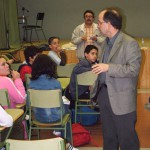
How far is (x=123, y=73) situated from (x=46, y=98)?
973mm

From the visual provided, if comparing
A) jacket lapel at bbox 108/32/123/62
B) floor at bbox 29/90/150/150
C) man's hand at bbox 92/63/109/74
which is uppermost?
jacket lapel at bbox 108/32/123/62

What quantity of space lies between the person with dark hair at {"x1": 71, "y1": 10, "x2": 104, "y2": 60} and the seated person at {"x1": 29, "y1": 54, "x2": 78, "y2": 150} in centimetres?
239

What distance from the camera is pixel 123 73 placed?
2.51m

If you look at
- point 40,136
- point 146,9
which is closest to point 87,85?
point 40,136

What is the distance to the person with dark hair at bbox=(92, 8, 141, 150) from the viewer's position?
2520 mm

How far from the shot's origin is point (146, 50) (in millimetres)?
6465

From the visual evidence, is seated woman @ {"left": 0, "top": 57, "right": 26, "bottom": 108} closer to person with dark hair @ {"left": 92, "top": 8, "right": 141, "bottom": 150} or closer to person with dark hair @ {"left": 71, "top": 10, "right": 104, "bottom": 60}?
person with dark hair @ {"left": 92, "top": 8, "right": 141, "bottom": 150}

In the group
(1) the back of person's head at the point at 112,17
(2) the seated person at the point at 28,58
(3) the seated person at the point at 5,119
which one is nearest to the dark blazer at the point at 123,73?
(1) the back of person's head at the point at 112,17

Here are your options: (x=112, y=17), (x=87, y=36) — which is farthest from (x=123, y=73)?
(x=87, y=36)

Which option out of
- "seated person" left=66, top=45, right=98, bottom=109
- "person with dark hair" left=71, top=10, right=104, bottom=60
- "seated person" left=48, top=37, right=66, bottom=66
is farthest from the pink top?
"person with dark hair" left=71, top=10, right=104, bottom=60

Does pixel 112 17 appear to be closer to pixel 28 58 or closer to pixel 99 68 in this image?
pixel 99 68

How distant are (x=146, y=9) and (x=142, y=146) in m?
8.76

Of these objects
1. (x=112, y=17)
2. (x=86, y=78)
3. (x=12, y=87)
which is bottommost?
(x=86, y=78)

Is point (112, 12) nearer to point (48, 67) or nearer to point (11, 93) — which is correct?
point (48, 67)
